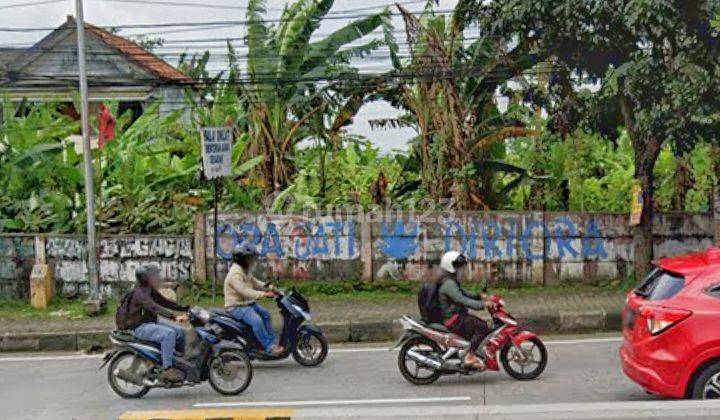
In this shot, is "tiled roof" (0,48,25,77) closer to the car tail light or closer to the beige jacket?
the beige jacket

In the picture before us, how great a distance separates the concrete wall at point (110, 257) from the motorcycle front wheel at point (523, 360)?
288 inches

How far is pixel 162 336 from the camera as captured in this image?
9203mm

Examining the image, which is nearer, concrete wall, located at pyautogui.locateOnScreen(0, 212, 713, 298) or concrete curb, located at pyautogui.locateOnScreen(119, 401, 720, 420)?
concrete curb, located at pyautogui.locateOnScreen(119, 401, 720, 420)

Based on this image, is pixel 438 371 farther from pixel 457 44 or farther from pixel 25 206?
pixel 25 206

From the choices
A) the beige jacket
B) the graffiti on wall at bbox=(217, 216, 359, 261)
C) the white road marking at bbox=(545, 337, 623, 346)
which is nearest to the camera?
the beige jacket

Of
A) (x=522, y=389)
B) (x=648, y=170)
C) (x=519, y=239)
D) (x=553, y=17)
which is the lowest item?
(x=522, y=389)

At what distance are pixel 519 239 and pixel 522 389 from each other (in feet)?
20.6

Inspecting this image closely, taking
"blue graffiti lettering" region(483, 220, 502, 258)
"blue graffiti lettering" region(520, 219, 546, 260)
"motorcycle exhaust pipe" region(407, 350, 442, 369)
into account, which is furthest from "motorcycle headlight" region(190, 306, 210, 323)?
"blue graffiti lettering" region(520, 219, 546, 260)

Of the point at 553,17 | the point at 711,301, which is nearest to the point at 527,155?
the point at 553,17

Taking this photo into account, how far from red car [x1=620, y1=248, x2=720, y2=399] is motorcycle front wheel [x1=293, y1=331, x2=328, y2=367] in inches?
158

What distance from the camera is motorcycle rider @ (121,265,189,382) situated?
922 centimetres

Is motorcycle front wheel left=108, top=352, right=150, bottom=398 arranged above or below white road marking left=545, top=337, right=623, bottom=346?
above

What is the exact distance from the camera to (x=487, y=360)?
30.8ft

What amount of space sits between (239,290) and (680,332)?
485 cm
